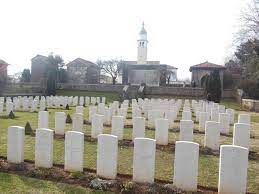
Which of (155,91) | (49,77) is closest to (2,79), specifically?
(49,77)

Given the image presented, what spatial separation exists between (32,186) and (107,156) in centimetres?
154

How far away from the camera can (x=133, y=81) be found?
62375mm

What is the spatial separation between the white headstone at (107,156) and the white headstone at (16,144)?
2007 millimetres

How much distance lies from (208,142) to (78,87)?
43.6 meters

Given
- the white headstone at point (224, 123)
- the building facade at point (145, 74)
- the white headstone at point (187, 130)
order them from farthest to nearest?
the building facade at point (145, 74) → the white headstone at point (224, 123) → the white headstone at point (187, 130)

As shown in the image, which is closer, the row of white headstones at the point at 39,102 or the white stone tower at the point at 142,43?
the row of white headstones at the point at 39,102

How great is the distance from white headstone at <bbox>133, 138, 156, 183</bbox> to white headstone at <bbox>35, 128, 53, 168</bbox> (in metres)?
2.02

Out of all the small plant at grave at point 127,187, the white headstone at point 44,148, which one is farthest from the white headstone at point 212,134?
the white headstone at point 44,148

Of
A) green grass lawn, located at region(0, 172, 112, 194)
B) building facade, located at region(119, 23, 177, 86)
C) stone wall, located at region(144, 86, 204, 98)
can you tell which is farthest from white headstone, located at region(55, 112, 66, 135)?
building facade, located at region(119, 23, 177, 86)

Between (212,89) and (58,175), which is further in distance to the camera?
(212,89)

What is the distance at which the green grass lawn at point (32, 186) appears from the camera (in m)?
6.65

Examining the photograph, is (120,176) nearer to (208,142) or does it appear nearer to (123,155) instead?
(123,155)

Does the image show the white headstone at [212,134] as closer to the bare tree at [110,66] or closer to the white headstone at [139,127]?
the white headstone at [139,127]

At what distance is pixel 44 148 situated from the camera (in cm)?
805
